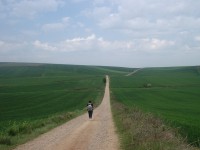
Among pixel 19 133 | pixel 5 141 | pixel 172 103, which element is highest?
pixel 5 141

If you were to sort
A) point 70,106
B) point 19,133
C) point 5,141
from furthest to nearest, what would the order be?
point 70,106, point 19,133, point 5,141

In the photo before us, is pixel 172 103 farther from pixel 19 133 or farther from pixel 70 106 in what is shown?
pixel 19 133

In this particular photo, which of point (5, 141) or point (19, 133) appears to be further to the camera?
point (19, 133)

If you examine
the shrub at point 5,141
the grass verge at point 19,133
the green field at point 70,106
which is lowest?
the green field at point 70,106

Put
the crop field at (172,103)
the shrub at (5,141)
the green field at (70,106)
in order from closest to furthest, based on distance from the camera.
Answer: the shrub at (5,141) → the green field at (70,106) → the crop field at (172,103)

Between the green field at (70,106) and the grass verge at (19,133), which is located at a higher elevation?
the grass verge at (19,133)

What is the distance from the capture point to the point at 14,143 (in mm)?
21094

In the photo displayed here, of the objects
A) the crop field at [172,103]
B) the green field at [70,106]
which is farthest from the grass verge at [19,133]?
the crop field at [172,103]

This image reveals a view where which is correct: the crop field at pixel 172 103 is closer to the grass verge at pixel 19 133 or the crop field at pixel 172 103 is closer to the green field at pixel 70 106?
the green field at pixel 70 106

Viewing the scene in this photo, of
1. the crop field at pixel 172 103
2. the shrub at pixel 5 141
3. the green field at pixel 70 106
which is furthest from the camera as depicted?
the crop field at pixel 172 103

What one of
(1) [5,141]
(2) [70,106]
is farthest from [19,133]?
(2) [70,106]

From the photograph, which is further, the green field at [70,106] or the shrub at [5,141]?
the green field at [70,106]

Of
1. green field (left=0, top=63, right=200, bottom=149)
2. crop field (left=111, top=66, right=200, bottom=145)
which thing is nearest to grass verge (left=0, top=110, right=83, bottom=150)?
green field (left=0, top=63, right=200, bottom=149)

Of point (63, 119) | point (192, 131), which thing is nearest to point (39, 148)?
point (192, 131)
